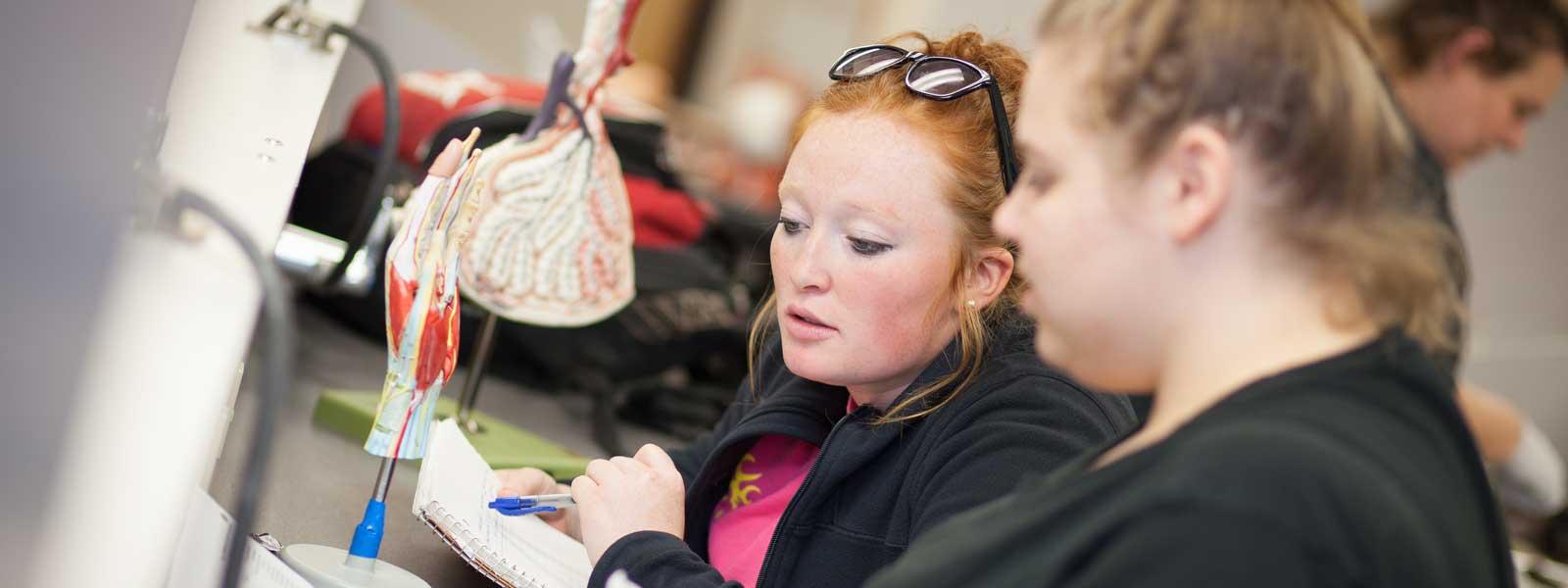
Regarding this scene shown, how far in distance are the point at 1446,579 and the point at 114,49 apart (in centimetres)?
46

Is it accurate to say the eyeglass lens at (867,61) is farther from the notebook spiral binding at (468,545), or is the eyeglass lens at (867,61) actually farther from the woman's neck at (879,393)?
the notebook spiral binding at (468,545)

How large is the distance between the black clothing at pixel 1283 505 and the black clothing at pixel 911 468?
22 cm

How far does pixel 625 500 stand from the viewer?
33.0 inches

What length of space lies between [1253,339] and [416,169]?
49.5 inches

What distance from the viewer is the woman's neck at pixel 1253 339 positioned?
1.65 ft

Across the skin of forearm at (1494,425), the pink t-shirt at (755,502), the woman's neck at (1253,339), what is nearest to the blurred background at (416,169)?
the pink t-shirt at (755,502)

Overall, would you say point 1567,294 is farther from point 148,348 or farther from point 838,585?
point 148,348

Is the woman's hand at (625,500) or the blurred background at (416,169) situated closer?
the blurred background at (416,169)

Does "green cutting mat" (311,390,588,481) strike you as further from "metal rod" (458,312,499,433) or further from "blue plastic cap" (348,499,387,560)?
"blue plastic cap" (348,499,387,560)

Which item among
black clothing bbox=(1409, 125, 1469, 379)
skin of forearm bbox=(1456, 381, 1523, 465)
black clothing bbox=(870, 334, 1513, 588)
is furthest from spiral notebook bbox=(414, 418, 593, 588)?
skin of forearm bbox=(1456, 381, 1523, 465)

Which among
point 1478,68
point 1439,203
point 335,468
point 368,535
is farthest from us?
point 1478,68

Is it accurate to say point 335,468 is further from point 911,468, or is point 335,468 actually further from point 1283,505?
point 1283,505

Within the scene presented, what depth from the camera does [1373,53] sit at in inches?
21.1

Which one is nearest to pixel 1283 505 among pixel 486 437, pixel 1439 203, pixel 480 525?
pixel 1439 203
